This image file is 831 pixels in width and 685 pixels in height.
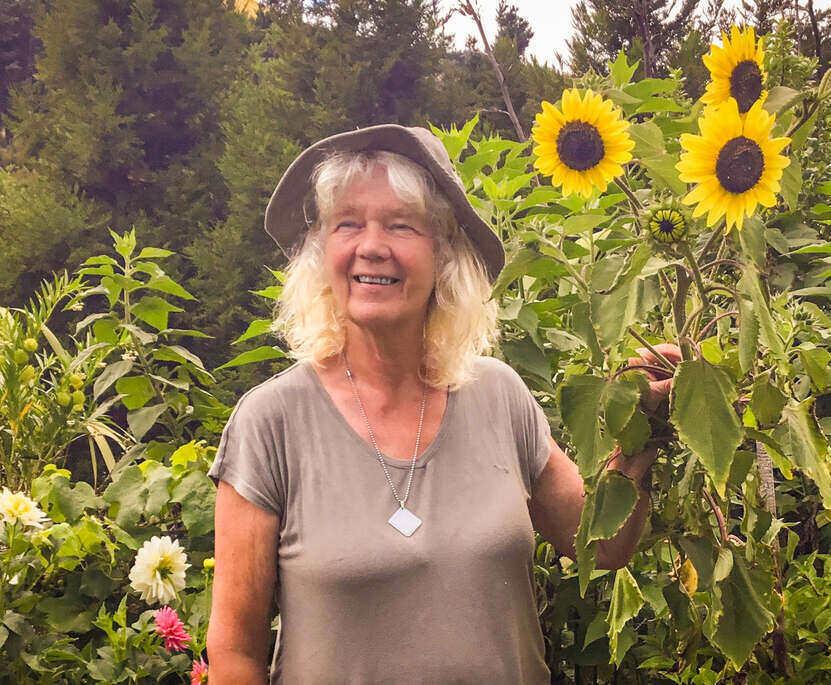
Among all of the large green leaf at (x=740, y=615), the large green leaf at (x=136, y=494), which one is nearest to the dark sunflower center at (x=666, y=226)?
the large green leaf at (x=740, y=615)

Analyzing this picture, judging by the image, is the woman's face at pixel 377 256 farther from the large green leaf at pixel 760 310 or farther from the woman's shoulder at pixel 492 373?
the large green leaf at pixel 760 310

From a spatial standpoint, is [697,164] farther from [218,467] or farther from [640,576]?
[640,576]

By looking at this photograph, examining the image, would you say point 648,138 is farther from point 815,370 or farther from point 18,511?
A: point 18,511

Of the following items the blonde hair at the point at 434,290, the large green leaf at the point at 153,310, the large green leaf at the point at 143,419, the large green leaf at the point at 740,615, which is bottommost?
the large green leaf at the point at 143,419

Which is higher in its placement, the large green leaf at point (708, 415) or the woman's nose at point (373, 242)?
the woman's nose at point (373, 242)

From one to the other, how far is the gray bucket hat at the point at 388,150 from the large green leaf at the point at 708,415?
781 mm

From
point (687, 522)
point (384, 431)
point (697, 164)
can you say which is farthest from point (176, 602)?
point (697, 164)

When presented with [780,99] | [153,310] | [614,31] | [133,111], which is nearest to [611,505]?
[780,99]

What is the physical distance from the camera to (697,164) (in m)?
1.10

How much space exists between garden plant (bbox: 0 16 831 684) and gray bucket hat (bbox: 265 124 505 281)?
0.11 m

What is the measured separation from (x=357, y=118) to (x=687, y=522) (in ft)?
46.2

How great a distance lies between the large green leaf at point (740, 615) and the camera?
50.3 inches

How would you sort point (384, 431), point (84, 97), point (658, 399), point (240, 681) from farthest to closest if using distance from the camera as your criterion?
point (84, 97) → point (384, 431) → point (240, 681) → point (658, 399)

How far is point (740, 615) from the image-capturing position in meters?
1.30
